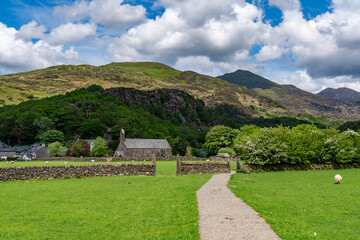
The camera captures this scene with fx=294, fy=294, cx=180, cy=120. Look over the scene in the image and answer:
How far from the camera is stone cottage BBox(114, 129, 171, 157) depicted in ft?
343

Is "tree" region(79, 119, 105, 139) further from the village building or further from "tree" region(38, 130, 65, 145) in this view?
the village building

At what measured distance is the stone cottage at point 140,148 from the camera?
104688 mm

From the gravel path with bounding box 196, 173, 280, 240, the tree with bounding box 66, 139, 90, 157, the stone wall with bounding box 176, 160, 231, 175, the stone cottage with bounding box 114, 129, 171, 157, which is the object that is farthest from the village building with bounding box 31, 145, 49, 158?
the gravel path with bounding box 196, 173, 280, 240

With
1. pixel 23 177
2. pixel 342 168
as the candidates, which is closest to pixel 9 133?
pixel 23 177

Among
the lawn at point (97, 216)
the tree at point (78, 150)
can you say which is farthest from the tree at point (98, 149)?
the lawn at point (97, 216)

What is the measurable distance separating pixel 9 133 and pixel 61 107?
2925 cm

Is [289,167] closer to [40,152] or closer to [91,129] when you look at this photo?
[40,152]

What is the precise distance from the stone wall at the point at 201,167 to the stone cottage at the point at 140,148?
61853 mm

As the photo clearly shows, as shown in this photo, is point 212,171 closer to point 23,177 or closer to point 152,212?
point 23,177

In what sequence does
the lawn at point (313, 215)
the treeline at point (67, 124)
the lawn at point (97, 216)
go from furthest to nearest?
the treeline at point (67, 124) < the lawn at point (97, 216) < the lawn at point (313, 215)

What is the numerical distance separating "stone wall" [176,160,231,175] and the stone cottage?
6185 centimetres

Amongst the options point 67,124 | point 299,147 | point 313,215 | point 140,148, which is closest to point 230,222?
point 313,215

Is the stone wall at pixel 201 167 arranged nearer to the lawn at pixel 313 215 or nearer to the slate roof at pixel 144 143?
the lawn at pixel 313 215

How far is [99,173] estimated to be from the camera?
115 feet
